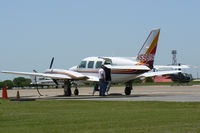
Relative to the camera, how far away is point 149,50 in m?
29.7

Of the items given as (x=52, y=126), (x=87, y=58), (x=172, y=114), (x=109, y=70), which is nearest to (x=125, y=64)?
(x=109, y=70)

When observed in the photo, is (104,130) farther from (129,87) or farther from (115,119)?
(129,87)

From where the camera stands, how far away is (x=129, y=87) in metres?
31.9

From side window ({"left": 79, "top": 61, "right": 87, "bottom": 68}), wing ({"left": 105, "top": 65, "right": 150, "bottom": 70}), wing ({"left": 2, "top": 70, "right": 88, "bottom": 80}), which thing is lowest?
wing ({"left": 2, "top": 70, "right": 88, "bottom": 80})

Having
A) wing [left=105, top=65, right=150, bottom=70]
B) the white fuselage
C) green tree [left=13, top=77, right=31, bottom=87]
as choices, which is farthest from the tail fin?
green tree [left=13, top=77, right=31, bottom=87]

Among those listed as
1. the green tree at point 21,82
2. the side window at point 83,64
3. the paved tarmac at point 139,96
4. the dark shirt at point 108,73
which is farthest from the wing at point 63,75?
the green tree at point 21,82

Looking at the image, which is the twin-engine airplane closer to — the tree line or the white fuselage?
the white fuselage

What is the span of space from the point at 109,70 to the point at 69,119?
16.6m

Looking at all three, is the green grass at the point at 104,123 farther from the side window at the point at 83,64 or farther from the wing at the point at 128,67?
the side window at the point at 83,64

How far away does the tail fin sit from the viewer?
29.6 metres

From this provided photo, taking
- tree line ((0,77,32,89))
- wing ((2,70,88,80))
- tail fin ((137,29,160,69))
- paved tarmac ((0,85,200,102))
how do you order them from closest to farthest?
paved tarmac ((0,85,200,102)) < tail fin ((137,29,160,69)) < wing ((2,70,88,80)) < tree line ((0,77,32,89))

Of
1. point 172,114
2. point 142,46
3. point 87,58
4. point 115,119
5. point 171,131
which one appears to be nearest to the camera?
point 171,131

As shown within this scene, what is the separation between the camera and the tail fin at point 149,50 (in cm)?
2956

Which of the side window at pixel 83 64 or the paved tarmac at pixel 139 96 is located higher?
the side window at pixel 83 64
